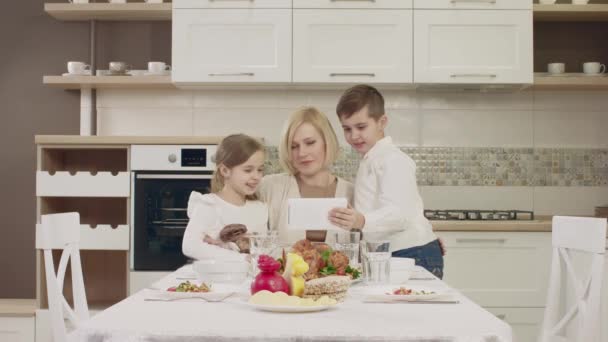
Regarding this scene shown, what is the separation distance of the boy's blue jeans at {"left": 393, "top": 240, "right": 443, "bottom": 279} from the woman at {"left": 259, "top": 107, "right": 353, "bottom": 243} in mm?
267

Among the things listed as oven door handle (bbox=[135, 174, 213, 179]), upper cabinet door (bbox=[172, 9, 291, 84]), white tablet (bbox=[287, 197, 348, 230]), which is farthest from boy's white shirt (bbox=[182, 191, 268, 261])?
upper cabinet door (bbox=[172, 9, 291, 84])

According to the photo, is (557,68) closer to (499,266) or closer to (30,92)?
(499,266)

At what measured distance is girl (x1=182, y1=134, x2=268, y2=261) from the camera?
2.59 metres

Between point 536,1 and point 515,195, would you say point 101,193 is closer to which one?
point 515,195

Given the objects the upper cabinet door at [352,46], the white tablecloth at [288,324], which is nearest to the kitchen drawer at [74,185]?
the upper cabinet door at [352,46]

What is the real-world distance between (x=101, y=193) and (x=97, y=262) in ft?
2.04

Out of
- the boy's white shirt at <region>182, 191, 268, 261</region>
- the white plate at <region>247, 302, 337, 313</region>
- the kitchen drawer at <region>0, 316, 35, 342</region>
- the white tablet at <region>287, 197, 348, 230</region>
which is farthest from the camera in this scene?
the kitchen drawer at <region>0, 316, 35, 342</region>

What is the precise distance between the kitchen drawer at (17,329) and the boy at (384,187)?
202 centimetres

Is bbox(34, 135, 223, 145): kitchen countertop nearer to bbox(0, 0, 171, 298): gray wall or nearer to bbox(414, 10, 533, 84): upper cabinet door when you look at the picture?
bbox(0, 0, 171, 298): gray wall

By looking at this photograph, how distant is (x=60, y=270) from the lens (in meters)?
2.19

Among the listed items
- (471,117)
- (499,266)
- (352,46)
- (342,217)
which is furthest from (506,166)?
(342,217)

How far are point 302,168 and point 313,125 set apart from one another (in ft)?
0.49

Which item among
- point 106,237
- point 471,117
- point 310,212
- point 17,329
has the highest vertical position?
point 471,117

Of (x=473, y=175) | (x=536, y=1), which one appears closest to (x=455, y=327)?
(x=473, y=175)
